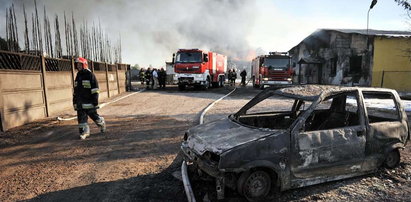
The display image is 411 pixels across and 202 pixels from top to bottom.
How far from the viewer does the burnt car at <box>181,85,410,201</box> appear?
3.19 metres

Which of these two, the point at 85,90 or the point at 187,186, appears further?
the point at 85,90

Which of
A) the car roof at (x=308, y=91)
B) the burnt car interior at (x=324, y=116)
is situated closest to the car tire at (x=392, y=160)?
the burnt car interior at (x=324, y=116)

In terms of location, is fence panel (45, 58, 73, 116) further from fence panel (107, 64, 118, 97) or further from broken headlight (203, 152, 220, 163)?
broken headlight (203, 152, 220, 163)

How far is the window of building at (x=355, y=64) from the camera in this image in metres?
20.5

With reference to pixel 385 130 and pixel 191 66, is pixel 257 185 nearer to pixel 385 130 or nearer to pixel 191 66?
pixel 385 130

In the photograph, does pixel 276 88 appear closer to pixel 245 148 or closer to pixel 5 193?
pixel 245 148

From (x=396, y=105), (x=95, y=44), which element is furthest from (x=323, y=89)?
(x=95, y=44)

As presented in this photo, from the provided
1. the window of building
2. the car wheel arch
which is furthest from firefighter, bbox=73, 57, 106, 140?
the window of building

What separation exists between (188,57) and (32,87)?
1164cm

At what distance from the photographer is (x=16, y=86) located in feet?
23.5

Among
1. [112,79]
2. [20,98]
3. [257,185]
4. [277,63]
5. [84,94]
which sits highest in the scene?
[277,63]

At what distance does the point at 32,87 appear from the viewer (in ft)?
25.8

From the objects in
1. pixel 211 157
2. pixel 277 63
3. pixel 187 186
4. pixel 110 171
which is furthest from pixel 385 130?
pixel 277 63

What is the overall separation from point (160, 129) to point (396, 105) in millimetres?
4853
